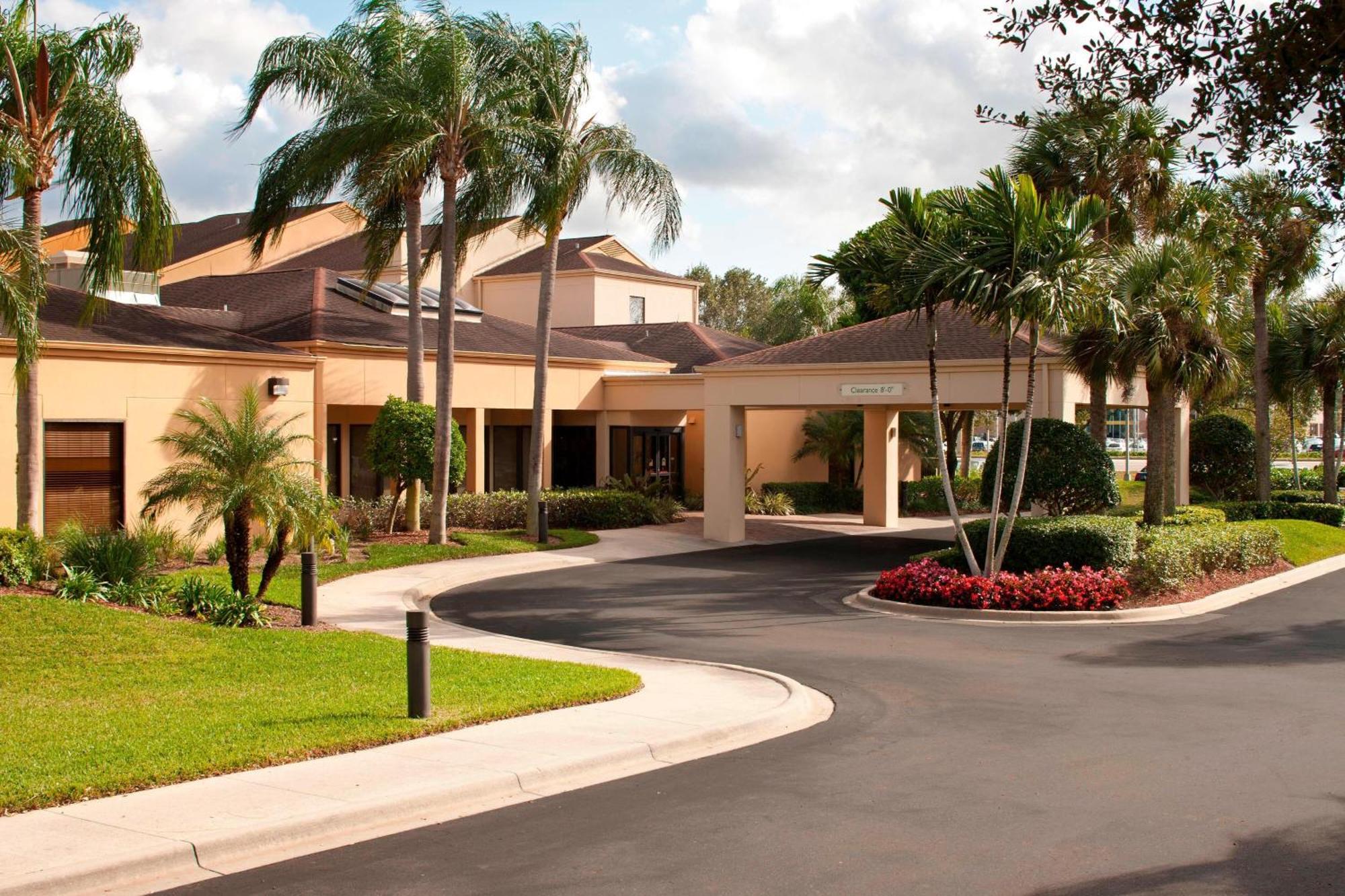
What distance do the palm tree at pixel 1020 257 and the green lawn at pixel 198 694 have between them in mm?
8219

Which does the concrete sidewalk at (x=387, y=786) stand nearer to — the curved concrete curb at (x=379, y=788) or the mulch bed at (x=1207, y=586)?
the curved concrete curb at (x=379, y=788)

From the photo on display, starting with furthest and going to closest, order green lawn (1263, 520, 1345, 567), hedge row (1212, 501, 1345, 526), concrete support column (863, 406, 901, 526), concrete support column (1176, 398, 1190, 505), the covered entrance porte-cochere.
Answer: concrete support column (863, 406, 901, 526)
concrete support column (1176, 398, 1190, 505)
hedge row (1212, 501, 1345, 526)
green lawn (1263, 520, 1345, 567)
the covered entrance porte-cochere

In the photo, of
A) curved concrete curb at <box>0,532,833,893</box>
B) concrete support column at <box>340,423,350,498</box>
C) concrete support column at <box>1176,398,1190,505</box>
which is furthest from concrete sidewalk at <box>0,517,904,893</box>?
concrete support column at <box>1176,398,1190,505</box>

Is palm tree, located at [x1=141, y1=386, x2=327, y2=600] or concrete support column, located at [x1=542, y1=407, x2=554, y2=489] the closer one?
palm tree, located at [x1=141, y1=386, x2=327, y2=600]

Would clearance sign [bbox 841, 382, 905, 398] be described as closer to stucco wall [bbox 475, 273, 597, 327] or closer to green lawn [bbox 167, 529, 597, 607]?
green lawn [bbox 167, 529, 597, 607]

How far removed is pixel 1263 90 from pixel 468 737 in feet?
23.7

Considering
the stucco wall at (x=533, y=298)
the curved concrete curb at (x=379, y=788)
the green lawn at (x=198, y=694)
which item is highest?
the stucco wall at (x=533, y=298)

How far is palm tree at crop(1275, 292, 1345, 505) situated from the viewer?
3400 cm

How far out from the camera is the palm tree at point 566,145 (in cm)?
2522

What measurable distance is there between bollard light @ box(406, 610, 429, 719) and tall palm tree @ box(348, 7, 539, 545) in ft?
47.1

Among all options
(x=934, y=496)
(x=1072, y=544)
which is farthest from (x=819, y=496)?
(x=1072, y=544)

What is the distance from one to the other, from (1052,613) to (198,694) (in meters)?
11.3

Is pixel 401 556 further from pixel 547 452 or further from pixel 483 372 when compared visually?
pixel 547 452

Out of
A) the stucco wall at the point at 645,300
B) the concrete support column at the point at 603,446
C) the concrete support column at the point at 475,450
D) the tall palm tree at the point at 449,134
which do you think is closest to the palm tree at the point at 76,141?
the tall palm tree at the point at 449,134
